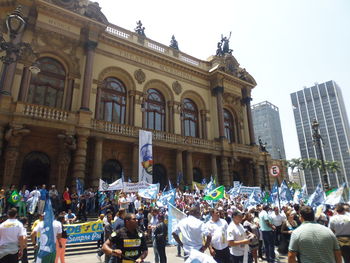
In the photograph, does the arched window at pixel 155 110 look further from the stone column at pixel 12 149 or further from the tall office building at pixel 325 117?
the tall office building at pixel 325 117

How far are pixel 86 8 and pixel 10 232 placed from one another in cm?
1904

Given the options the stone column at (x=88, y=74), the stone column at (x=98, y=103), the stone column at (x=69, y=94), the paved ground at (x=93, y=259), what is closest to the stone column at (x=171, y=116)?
the stone column at (x=98, y=103)

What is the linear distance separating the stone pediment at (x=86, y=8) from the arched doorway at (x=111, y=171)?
1122 centimetres

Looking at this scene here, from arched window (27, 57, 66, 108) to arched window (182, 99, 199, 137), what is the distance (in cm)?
1146

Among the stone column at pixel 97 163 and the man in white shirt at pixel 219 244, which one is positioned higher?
the stone column at pixel 97 163

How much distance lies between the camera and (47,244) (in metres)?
5.82

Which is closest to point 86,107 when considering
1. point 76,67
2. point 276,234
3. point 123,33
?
point 76,67

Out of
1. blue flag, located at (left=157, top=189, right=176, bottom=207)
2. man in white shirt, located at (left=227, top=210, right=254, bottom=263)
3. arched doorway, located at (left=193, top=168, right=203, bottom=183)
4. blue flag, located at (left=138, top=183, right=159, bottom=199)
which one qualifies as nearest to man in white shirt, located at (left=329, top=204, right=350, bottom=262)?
man in white shirt, located at (left=227, top=210, right=254, bottom=263)

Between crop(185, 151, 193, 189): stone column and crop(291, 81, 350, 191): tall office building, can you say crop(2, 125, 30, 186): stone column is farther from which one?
crop(291, 81, 350, 191): tall office building

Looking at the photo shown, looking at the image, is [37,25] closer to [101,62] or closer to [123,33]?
[101,62]

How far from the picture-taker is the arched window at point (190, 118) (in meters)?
24.9

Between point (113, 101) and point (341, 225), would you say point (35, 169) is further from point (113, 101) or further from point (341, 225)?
point (341, 225)

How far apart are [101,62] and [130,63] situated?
2.60 meters

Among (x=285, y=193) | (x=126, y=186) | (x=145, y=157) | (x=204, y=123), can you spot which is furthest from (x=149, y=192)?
(x=204, y=123)
